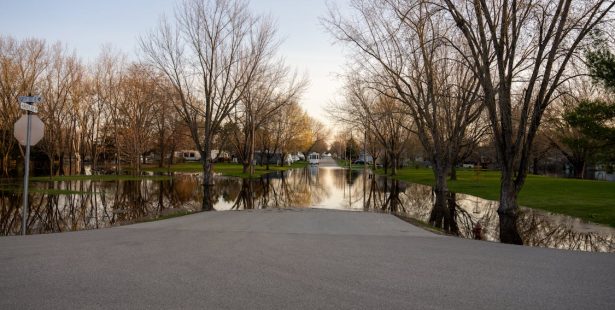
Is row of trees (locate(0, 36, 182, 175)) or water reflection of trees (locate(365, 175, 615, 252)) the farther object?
row of trees (locate(0, 36, 182, 175))

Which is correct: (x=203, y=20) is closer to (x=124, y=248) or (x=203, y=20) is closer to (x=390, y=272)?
(x=124, y=248)

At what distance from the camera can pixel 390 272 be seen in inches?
246

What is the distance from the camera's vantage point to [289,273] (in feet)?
20.0

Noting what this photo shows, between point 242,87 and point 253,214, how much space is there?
18.7 m

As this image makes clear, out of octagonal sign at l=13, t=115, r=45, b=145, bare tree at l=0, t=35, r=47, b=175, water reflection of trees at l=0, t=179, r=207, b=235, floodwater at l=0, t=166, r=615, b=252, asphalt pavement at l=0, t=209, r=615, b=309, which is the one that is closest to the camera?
asphalt pavement at l=0, t=209, r=615, b=309

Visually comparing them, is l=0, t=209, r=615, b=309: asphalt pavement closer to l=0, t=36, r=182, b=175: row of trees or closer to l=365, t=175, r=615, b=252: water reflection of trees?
l=365, t=175, r=615, b=252: water reflection of trees

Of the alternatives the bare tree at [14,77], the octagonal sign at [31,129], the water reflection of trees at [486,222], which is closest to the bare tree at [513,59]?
the water reflection of trees at [486,222]

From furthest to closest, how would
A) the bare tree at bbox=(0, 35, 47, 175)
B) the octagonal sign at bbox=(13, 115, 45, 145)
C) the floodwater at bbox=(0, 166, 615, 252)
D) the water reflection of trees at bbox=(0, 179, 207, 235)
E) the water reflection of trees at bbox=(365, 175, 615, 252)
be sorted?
the bare tree at bbox=(0, 35, 47, 175) < the water reflection of trees at bbox=(0, 179, 207, 235) < the floodwater at bbox=(0, 166, 615, 252) < the water reflection of trees at bbox=(365, 175, 615, 252) < the octagonal sign at bbox=(13, 115, 45, 145)

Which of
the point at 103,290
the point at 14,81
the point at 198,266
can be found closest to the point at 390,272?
the point at 198,266

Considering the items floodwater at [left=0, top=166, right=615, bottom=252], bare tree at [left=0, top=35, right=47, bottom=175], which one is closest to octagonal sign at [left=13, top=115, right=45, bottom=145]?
floodwater at [left=0, top=166, right=615, bottom=252]

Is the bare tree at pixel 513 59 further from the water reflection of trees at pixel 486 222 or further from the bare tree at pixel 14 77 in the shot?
the bare tree at pixel 14 77

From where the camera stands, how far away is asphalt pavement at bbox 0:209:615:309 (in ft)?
16.2

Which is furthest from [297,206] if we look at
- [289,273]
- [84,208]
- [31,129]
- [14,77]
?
[14,77]

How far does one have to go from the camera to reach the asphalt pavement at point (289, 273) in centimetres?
493
